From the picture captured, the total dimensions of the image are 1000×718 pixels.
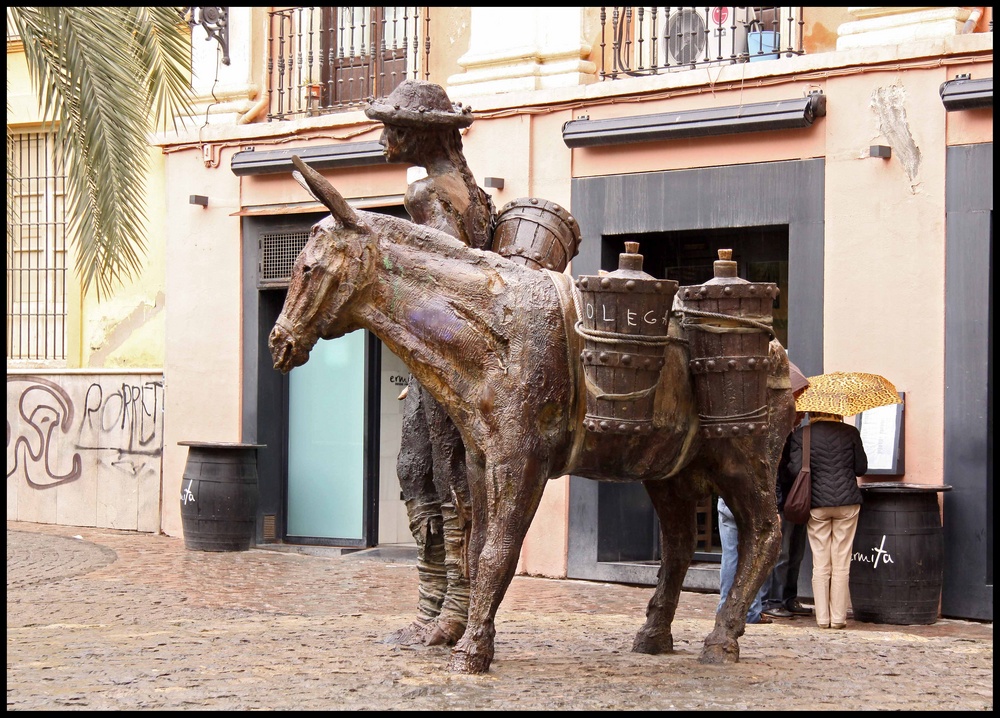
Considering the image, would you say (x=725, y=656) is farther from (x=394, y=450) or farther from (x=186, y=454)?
(x=186, y=454)

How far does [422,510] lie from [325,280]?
5.29 ft

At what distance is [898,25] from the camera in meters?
10.6

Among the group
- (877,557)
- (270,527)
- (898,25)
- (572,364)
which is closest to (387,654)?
(572,364)

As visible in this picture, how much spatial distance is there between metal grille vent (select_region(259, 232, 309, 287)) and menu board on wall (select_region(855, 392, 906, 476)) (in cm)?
584

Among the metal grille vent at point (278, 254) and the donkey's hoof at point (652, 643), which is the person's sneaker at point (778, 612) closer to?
the donkey's hoof at point (652, 643)

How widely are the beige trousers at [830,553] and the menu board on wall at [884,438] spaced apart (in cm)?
70

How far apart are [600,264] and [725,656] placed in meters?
5.44

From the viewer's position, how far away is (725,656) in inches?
271

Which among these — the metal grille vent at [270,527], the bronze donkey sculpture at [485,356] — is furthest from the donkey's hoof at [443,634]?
the metal grille vent at [270,527]

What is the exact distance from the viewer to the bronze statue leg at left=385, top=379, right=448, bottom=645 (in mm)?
7418

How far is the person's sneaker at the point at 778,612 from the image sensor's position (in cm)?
996

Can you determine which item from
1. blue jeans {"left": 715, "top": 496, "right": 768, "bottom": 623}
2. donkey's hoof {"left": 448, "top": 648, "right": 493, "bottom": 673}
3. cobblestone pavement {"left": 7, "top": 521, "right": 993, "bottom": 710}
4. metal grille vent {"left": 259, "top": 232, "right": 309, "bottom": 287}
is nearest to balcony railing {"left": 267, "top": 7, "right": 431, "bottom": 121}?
metal grille vent {"left": 259, "top": 232, "right": 309, "bottom": 287}

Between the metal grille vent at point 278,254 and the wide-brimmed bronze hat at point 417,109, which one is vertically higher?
the wide-brimmed bronze hat at point 417,109

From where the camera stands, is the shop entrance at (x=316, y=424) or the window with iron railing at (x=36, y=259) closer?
the shop entrance at (x=316, y=424)
